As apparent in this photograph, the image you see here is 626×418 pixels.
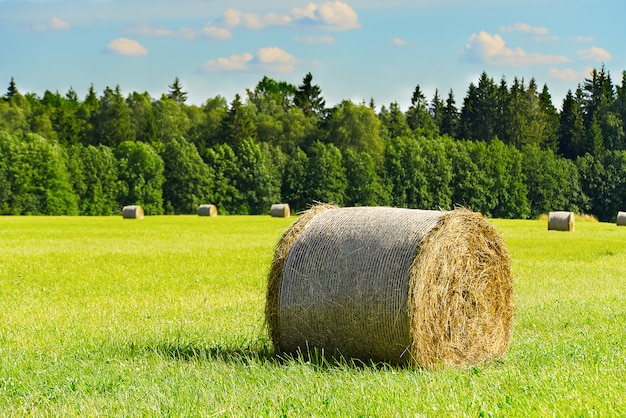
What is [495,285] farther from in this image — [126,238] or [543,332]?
[126,238]

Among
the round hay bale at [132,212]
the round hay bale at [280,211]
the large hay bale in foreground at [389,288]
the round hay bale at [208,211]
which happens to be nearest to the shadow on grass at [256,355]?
the large hay bale in foreground at [389,288]

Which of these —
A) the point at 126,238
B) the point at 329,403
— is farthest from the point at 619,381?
the point at 126,238

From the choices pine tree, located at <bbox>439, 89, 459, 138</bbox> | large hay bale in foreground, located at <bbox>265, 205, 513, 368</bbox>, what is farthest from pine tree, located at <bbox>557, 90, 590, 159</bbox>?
large hay bale in foreground, located at <bbox>265, 205, 513, 368</bbox>

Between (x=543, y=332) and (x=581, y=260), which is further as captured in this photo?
(x=581, y=260)

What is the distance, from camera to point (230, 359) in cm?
1038

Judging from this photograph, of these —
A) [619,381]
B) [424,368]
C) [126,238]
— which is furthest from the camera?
[126,238]

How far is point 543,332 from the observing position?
1276cm

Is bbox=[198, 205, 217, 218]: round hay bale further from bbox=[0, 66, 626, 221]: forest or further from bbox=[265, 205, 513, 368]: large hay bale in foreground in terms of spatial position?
bbox=[265, 205, 513, 368]: large hay bale in foreground

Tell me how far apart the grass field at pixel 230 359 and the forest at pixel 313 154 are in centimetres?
6918

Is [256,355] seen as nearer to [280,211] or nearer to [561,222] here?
[561,222]

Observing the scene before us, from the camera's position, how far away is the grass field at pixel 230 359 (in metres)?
7.79

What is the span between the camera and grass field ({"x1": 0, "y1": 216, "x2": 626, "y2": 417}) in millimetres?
7789

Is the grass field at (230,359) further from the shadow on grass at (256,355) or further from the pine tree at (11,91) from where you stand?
the pine tree at (11,91)

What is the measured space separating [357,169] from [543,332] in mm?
86472
